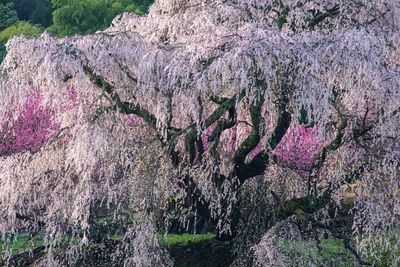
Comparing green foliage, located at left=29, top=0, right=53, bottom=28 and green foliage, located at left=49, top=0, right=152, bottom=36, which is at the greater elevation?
green foliage, located at left=29, top=0, right=53, bottom=28

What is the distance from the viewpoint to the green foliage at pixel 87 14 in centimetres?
1780

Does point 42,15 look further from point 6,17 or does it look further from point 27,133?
point 27,133

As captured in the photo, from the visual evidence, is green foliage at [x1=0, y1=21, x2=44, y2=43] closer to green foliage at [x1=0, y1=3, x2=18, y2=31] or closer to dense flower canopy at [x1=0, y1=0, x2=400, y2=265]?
green foliage at [x1=0, y1=3, x2=18, y2=31]

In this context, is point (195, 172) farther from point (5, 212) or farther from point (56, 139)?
point (5, 212)

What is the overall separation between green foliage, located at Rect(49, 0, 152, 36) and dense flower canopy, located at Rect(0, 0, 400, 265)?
1211 centimetres

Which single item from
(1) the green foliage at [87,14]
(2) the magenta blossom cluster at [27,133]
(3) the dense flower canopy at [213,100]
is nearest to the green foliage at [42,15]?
(1) the green foliage at [87,14]

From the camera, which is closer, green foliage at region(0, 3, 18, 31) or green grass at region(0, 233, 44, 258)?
green grass at region(0, 233, 44, 258)

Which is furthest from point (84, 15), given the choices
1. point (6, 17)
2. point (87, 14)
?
point (6, 17)

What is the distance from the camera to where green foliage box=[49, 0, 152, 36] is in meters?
17.8

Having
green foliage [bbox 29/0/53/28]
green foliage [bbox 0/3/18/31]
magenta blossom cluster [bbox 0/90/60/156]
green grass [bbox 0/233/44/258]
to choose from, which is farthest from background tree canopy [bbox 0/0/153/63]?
green grass [bbox 0/233/44/258]

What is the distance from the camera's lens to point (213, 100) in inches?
212

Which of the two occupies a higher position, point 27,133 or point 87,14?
point 87,14

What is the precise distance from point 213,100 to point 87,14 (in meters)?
14.2

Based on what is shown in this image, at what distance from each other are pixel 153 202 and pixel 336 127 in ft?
8.30
